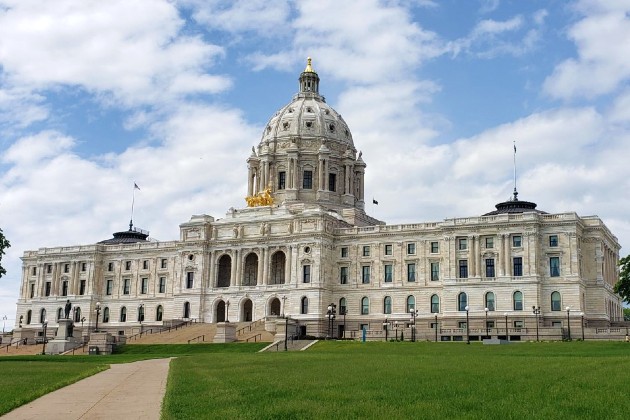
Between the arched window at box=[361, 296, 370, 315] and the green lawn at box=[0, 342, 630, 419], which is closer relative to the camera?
the green lawn at box=[0, 342, 630, 419]

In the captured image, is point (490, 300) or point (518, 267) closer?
point (518, 267)

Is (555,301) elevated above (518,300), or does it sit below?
below

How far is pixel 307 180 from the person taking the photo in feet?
392

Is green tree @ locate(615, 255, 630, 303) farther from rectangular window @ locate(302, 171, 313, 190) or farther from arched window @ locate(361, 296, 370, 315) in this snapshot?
rectangular window @ locate(302, 171, 313, 190)

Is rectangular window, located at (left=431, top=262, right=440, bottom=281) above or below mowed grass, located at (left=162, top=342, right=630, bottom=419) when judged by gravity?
→ above

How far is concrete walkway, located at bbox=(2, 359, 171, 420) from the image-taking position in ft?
65.2

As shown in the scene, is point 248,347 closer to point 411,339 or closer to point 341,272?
point 411,339

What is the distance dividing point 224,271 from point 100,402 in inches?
3614

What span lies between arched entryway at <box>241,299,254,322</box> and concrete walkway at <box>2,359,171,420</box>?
251 feet

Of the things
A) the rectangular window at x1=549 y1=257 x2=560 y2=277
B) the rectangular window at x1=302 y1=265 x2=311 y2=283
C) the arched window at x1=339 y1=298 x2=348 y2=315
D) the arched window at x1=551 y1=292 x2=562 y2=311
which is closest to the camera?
the arched window at x1=551 y1=292 x2=562 y2=311

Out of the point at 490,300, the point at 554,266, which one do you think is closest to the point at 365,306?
the point at 490,300

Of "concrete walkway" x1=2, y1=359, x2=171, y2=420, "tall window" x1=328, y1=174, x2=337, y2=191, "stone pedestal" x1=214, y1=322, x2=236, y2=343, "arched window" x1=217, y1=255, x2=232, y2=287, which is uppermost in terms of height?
"tall window" x1=328, y1=174, x2=337, y2=191

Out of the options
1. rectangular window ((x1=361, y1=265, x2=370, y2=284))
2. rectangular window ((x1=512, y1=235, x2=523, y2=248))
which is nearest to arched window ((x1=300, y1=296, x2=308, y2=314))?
rectangular window ((x1=361, y1=265, x2=370, y2=284))

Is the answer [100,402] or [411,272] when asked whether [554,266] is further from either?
[100,402]
